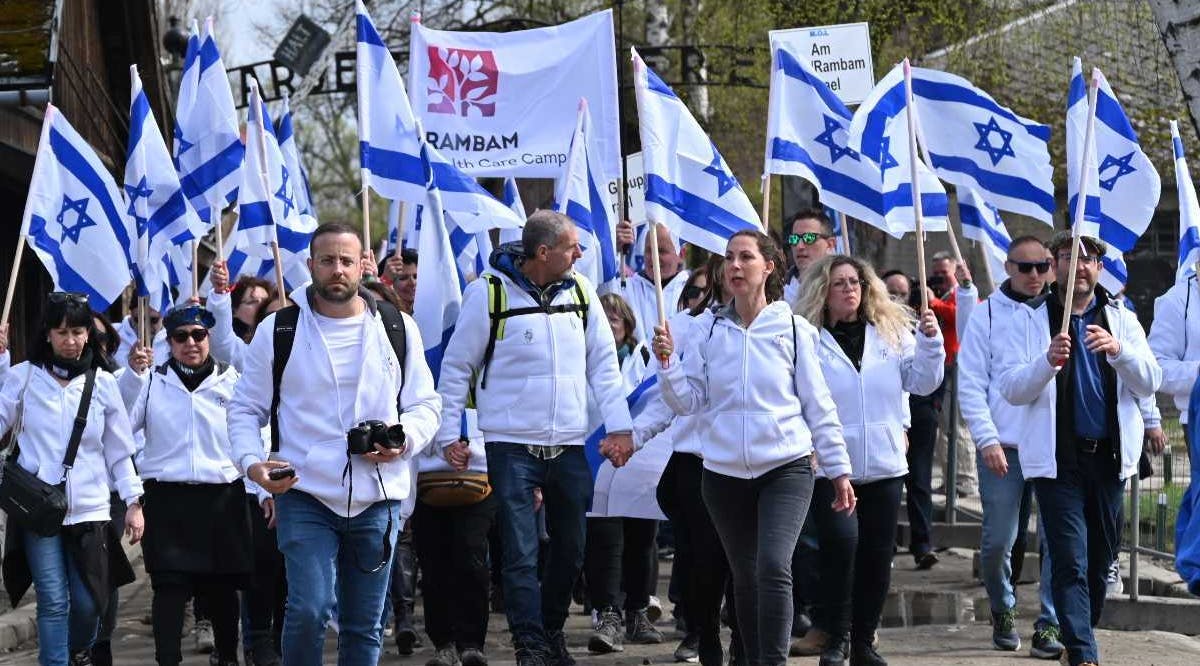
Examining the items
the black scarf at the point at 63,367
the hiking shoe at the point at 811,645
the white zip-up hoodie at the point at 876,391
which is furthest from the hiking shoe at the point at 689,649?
the black scarf at the point at 63,367

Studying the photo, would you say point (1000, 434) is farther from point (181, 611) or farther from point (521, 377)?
point (181, 611)

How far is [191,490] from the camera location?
884cm

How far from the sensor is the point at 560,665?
8703mm

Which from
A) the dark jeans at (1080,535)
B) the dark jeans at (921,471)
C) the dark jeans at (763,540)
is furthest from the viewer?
the dark jeans at (921,471)

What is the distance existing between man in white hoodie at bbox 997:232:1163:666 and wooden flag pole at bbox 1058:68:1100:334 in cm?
5

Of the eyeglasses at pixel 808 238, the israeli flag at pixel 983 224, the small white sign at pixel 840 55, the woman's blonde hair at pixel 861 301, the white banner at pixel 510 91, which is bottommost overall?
the woman's blonde hair at pixel 861 301

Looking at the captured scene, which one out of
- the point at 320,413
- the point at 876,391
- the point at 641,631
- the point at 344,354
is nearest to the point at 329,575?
the point at 320,413

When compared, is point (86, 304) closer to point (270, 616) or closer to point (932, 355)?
point (270, 616)

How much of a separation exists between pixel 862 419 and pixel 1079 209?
1276 mm

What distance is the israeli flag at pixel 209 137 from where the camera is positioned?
416 inches

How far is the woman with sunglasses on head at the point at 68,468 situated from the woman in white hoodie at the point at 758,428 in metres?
2.55

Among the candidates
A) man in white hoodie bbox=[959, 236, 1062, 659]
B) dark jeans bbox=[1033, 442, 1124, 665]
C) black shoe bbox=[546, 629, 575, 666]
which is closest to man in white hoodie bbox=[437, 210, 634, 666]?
black shoe bbox=[546, 629, 575, 666]

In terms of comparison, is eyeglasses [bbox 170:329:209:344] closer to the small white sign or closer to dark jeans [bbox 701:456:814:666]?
dark jeans [bbox 701:456:814:666]

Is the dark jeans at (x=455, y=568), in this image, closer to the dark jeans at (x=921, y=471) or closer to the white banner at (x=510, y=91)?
the white banner at (x=510, y=91)
